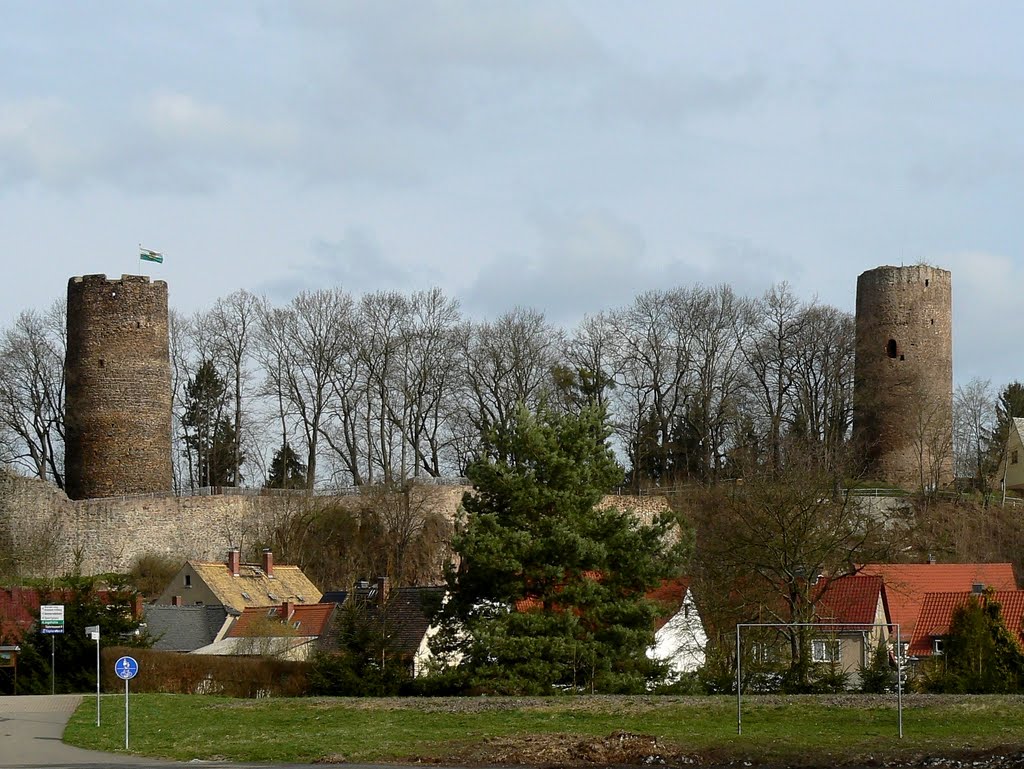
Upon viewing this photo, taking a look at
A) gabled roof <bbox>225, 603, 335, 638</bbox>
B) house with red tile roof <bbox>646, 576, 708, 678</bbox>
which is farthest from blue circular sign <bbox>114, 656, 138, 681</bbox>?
gabled roof <bbox>225, 603, 335, 638</bbox>

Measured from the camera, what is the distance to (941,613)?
37.3 meters

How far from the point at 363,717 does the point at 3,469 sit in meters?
27.5

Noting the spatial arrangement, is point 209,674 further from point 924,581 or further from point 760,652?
point 924,581

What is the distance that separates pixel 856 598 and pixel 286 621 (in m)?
14.0

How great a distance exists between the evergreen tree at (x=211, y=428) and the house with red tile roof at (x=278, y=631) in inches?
615

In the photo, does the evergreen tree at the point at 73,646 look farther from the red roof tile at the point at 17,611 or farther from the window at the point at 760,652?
the window at the point at 760,652

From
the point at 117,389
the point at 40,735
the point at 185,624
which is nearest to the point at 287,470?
the point at 117,389

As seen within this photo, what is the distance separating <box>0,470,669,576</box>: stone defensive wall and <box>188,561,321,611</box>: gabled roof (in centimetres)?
163

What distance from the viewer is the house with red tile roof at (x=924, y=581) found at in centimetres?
4031

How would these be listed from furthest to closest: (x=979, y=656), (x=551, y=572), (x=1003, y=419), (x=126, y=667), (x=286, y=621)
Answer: (x=1003, y=419) < (x=286, y=621) < (x=979, y=656) < (x=551, y=572) < (x=126, y=667)

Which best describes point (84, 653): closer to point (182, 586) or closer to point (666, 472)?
point (182, 586)

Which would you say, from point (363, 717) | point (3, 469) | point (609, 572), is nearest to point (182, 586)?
point (3, 469)

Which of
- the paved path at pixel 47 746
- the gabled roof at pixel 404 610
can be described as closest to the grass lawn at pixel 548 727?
the paved path at pixel 47 746

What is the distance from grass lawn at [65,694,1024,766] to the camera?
65.8ft
